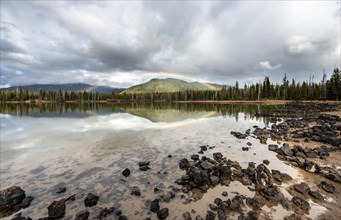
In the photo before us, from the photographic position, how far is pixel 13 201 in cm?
1127

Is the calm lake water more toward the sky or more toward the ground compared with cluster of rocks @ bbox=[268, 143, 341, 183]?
more toward the ground

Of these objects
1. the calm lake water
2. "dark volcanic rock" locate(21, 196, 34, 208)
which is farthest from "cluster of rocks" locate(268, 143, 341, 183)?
"dark volcanic rock" locate(21, 196, 34, 208)

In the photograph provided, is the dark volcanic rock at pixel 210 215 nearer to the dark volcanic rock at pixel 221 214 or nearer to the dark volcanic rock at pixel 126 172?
the dark volcanic rock at pixel 221 214

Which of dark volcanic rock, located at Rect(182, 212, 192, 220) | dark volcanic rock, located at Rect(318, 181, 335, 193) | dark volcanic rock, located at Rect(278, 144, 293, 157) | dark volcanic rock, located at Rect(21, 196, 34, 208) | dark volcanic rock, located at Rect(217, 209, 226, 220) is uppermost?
dark volcanic rock, located at Rect(278, 144, 293, 157)

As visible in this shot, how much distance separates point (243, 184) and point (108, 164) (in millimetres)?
12789

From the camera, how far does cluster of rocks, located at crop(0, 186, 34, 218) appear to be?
10.6m

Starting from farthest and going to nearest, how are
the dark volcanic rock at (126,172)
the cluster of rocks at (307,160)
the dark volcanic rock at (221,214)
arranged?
the dark volcanic rock at (126,172) < the cluster of rocks at (307,160) < the dark volcanic rock at (221,214)

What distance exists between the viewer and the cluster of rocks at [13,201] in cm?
1065

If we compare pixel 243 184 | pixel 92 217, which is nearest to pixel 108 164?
pixel 92 217

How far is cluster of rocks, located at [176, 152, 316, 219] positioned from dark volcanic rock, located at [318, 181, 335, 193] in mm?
1962

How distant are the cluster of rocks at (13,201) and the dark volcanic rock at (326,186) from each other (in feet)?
64.3

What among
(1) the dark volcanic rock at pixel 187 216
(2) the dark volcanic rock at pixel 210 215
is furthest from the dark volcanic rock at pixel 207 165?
(1) the dark volcanic rock at pixel 187 216

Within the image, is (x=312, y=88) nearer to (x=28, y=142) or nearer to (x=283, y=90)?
(x=283, y=90)

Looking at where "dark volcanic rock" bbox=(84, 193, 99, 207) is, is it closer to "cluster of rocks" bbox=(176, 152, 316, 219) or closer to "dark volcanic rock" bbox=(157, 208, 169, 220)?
"dark volcanic rock" bbox=(157, 208, 169, 220)
